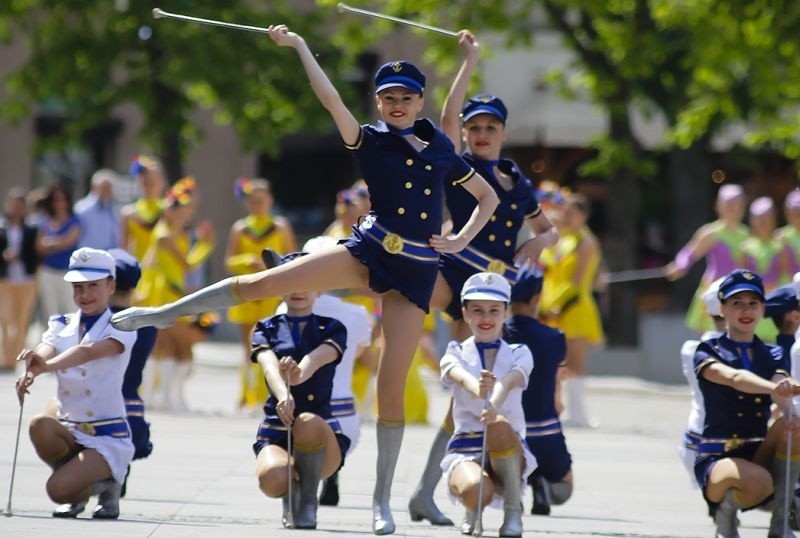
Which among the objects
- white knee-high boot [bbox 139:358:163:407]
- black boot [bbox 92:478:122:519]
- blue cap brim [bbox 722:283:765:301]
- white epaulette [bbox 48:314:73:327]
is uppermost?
blue cap brim [bbox 722:283:765:301]

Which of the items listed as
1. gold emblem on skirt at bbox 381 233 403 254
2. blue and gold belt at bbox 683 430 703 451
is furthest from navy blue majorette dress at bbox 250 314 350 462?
blue and gold belt at bbox 683 430 703 451

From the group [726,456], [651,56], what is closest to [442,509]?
[726,456]

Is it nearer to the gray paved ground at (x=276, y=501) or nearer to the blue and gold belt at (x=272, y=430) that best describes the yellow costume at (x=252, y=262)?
the gray paved ground at (x=276, y=501)

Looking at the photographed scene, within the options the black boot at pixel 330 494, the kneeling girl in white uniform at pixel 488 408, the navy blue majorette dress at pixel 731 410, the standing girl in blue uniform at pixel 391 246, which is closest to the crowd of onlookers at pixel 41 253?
the black boot at pixel 330 494

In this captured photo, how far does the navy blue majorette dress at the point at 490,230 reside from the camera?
880cm

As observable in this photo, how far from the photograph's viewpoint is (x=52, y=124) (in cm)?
3192

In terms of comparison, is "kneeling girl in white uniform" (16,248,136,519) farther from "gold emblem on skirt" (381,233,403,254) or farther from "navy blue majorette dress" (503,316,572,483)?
"navy blue majorette dress" (503,316,572,483)

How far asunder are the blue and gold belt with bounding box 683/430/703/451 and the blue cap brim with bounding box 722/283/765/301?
759mm

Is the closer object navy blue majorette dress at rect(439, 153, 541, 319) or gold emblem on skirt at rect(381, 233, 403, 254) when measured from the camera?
gold emblem on skirt at rect(381, 233, 403, 254)

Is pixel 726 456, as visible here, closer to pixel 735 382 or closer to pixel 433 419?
pixel 735 382

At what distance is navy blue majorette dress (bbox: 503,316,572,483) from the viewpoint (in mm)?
9516

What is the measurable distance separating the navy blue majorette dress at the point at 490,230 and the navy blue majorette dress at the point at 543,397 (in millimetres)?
880

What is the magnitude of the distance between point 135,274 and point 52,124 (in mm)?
22912

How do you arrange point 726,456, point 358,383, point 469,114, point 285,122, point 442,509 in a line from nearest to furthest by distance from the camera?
point 726,456
point 469,114
point 442,509
point 358,383
point 285,122
